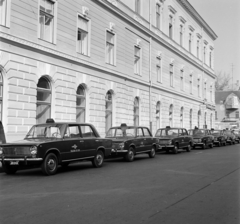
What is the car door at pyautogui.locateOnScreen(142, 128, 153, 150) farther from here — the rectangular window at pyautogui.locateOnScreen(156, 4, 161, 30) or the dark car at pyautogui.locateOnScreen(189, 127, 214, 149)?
the rectangular window at pyautogui.locateOnScreen(156, 4, 161, 30)

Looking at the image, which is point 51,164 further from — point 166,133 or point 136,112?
point 136,112

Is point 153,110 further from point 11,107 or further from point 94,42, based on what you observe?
point 11,107

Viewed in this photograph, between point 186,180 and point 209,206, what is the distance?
3303 mm

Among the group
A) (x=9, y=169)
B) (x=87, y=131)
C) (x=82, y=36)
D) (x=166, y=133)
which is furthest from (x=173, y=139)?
(x=9, y=169)

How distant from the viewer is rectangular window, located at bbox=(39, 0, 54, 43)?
18328mm

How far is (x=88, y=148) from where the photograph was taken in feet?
42.0

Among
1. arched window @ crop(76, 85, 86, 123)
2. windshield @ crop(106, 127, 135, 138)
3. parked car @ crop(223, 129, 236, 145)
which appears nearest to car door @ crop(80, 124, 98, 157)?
windshield @ crop(106, 127, 135, 138)

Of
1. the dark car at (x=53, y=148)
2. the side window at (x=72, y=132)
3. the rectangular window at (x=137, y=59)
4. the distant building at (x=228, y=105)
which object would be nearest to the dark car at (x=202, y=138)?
the rectangular window at (x=137, y=59)

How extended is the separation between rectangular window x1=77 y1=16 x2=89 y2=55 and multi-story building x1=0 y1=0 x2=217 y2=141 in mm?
62

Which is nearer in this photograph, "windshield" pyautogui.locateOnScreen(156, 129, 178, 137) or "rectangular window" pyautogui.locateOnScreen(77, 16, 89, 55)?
"rectangular window" pyautogui.locateOnScreen(77, 16, 89, 55)

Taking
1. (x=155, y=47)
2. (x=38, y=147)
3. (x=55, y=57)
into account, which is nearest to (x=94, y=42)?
(x=55, y=57)

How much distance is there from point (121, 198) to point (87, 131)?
613cm

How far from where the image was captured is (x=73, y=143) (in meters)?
12.1

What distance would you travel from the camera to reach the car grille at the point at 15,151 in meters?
10.8
